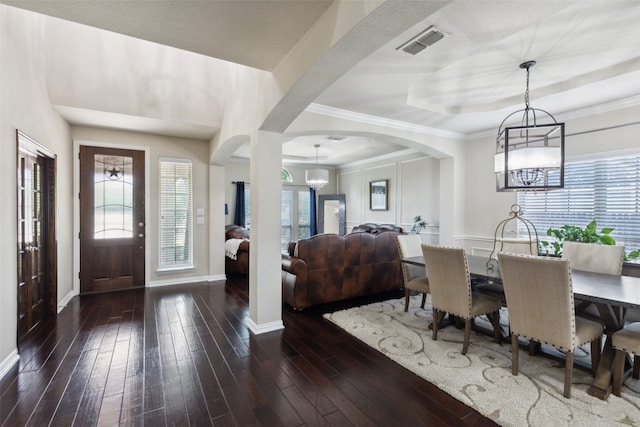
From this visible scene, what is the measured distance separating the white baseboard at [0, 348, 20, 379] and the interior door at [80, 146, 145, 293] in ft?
7.65

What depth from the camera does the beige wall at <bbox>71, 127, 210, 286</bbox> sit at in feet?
15.8

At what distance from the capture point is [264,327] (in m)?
3.35

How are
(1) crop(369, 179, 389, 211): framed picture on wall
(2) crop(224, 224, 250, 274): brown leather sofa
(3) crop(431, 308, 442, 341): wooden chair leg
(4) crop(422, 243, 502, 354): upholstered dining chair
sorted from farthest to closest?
1. (1) crop(369, 179, 389, 211): framed picture on wall
2. (2) crop(224, 224, 250, 274): brown leather sofa
3. (3) crop(431, 308, 442, 341): wooden chair leg
4. (4) crop(422, 243, 502, 354): upholstered dining chair

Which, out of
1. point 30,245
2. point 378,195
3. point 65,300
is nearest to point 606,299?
point 30,245

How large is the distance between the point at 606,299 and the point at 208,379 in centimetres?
293

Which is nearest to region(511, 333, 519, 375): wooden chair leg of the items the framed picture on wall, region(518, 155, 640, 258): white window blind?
region(518, 155, 640, 258): white window blind

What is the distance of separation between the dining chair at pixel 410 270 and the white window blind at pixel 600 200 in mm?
1670

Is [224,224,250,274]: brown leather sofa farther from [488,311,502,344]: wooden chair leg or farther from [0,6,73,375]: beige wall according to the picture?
[488,311,502,344]: wooden chair leg

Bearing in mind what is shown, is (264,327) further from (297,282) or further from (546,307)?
(546,307)

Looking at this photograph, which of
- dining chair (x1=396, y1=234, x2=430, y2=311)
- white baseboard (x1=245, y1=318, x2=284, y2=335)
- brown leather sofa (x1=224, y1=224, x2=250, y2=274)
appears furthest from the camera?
brown leather sofa (x1=224, y1=224, x2=250, y2=274)

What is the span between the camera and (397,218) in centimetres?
721

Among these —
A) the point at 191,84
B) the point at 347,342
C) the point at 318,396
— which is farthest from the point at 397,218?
the point at 318,396

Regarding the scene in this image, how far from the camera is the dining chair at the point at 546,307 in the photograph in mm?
2113

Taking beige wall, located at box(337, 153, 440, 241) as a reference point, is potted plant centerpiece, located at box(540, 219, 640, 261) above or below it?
below
